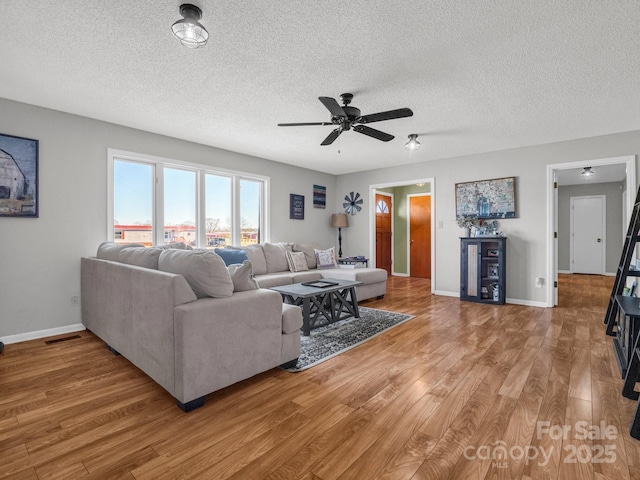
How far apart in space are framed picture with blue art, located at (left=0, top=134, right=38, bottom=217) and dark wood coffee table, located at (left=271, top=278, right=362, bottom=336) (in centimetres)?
273

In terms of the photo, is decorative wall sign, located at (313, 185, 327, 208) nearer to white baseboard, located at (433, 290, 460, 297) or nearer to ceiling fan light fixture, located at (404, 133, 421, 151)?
ceiling fan light fixture, located at (404, 133, 421, 151)

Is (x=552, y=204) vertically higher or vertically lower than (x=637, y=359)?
higher

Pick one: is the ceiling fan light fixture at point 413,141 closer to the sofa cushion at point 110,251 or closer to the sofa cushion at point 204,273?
the sofa cushion at point 204,273

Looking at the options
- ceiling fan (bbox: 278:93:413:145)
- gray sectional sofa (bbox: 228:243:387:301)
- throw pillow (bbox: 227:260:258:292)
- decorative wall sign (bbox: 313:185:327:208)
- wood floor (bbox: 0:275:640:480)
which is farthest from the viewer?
decorative wall sign (bbox: 313:185:327:208)

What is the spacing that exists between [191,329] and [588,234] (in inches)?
396

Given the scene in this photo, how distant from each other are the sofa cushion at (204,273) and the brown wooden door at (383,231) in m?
5.93

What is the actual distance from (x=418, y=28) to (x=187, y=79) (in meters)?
1.94

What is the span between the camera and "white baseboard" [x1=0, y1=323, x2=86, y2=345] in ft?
10.6

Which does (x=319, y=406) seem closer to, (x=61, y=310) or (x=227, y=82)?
(x=227, y=82)

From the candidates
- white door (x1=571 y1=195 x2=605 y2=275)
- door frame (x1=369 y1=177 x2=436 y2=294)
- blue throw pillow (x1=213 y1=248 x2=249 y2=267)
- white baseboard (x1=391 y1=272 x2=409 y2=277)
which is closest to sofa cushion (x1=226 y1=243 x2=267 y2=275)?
blue throw pillow (x1=213 y1=248 x2=249 y2=267)

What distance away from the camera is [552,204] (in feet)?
15.6

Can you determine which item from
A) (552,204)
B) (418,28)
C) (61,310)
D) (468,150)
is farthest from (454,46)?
(61,310)

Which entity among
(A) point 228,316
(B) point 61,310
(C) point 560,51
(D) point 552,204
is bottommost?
(B) point 61,310

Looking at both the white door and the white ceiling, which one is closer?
the white ceiling
